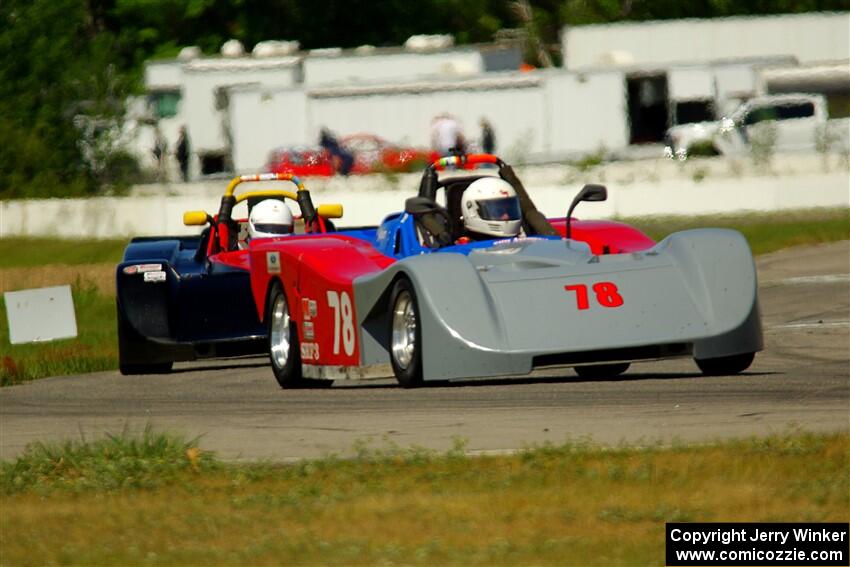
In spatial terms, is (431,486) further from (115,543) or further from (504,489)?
(115,543)

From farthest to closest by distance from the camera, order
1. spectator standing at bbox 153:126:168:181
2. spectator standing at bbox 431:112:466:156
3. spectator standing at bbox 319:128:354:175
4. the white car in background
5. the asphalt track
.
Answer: spectator standing at bbox 153:126:168:181 → spectator standing at bbox 431:112:466:156 → spectator standing at bbox 319:128:354:175 → the white car in background → the asphalt track

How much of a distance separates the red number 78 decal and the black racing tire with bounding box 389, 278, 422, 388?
1002 millimetres

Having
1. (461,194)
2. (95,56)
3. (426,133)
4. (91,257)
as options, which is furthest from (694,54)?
(461,194)

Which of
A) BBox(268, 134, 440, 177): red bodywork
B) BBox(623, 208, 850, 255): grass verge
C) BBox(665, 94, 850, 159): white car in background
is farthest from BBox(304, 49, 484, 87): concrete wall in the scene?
BBox(623, 208, 850, 255): grass verge

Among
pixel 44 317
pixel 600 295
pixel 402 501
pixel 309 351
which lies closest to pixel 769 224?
pixel 44 317

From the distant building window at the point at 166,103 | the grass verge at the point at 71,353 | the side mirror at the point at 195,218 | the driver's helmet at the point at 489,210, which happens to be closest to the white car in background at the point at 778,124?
the distant building window at the point at 166,103

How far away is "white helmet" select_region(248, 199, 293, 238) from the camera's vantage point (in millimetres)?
16203

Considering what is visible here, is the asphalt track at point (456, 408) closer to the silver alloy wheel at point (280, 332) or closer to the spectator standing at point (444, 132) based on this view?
the silver alloy wheel at point (280, 332)

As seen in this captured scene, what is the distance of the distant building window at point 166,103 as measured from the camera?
1902 inches

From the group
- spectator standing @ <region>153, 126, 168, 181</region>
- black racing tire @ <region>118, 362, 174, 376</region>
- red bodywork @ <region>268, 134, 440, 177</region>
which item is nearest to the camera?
black racing tire @ <region>118, 362, 174, 376</region>

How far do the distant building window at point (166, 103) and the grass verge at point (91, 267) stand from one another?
16673 mm

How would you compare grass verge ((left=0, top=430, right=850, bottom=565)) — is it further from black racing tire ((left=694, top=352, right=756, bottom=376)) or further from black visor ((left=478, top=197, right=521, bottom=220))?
black visor ((left=478, top=197, right=521, bottom=220))

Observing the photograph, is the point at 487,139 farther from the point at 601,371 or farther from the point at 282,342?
the point at 601,371

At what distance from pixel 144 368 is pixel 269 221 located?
165 cm
